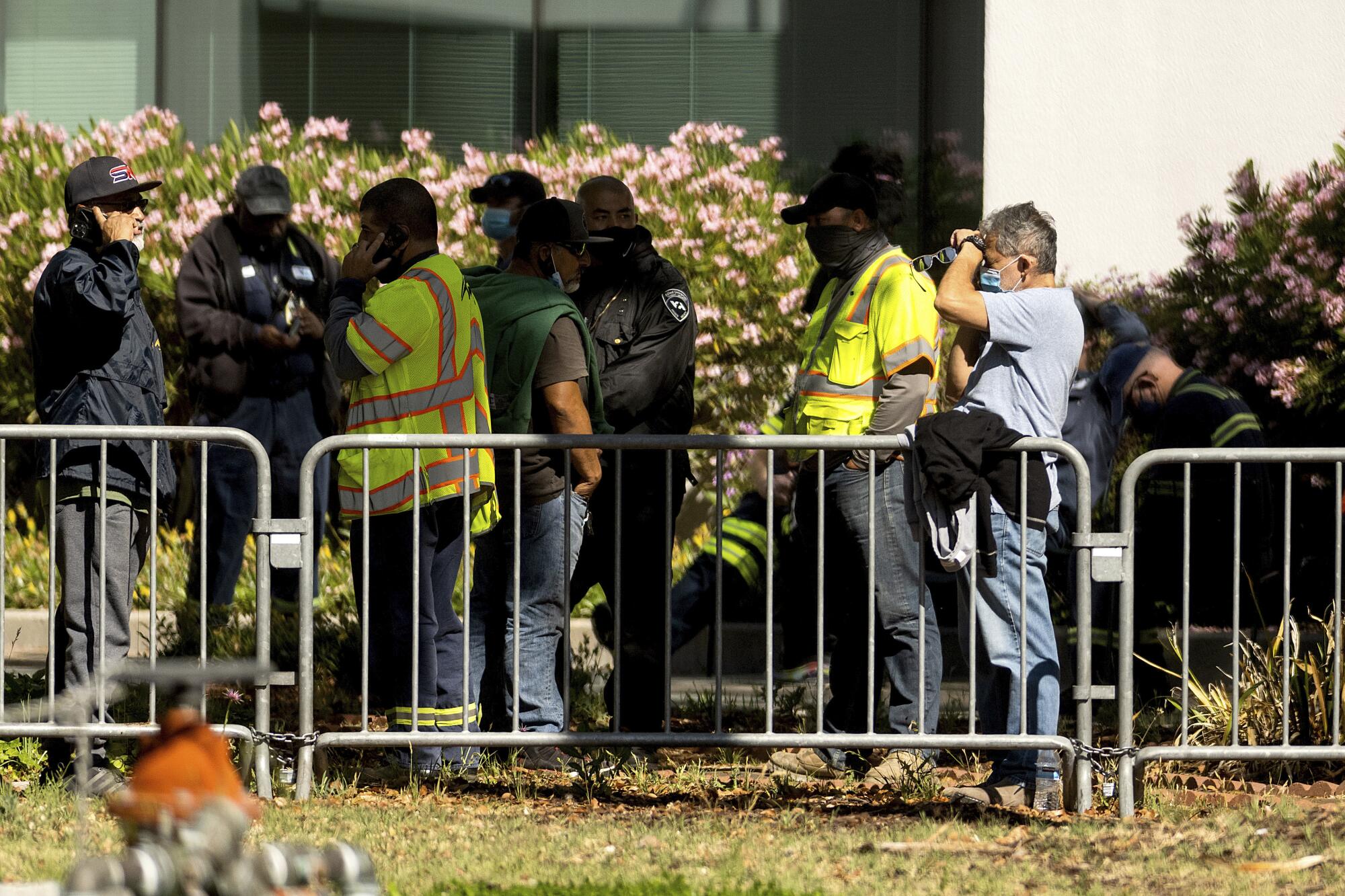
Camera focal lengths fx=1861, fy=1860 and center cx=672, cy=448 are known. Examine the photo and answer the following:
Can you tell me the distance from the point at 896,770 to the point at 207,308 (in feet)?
13.6

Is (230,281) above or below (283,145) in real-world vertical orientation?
below

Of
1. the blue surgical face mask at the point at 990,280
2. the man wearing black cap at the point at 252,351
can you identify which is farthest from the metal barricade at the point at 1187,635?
the man wearing black cap at the point at 252,351

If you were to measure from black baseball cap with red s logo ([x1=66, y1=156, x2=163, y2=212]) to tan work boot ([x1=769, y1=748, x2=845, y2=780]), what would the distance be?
286 cm

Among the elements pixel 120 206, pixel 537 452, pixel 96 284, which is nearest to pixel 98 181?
pixel 120 206

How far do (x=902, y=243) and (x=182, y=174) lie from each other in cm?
397

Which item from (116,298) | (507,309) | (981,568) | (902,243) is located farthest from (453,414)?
(902,243)

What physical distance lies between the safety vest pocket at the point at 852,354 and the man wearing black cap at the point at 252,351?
317 centimetres

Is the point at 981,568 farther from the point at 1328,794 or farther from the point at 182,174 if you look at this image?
the point at 182,174

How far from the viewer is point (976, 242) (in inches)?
232

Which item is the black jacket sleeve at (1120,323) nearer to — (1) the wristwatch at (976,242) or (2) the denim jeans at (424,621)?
(1) the wristwatch at (976,242)

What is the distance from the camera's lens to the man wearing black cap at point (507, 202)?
24.3 feet

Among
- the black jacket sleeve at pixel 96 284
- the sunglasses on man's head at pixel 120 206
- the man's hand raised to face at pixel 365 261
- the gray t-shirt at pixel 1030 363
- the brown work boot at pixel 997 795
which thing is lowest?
the brown work boot at pixel 997 795

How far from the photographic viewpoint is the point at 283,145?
10.5 m

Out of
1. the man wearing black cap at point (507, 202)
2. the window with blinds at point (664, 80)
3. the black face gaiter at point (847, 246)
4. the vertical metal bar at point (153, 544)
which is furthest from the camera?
the window with blinds at point (664, 80)
